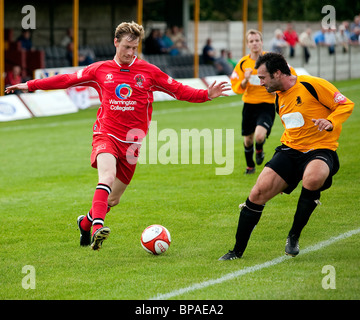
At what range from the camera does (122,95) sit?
7184 millimetres

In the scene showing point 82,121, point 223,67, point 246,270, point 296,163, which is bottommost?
point 82,121

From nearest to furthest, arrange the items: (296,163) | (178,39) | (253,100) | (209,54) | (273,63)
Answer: (273,63)
(296,163)
(253,100)
(209,54)
(178,39)

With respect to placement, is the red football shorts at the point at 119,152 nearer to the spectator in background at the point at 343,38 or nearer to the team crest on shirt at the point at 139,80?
the team crest on shirt at the point at 139,80

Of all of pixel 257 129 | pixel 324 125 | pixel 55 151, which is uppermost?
pixel 324 125

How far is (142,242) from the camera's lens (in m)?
7.01

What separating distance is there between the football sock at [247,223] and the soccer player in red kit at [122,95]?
131 cm

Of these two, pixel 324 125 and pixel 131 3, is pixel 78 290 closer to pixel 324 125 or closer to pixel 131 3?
pixel 324 125

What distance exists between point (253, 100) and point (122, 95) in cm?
472

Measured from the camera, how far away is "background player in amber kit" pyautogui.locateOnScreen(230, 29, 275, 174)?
36.5ft

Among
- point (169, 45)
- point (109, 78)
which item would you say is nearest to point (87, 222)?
point (109, 78)

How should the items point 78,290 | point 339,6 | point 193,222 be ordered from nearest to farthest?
point 78,290 → point 193,222 → point 339,6

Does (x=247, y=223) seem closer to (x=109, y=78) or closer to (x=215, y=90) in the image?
(x=215, y=90)

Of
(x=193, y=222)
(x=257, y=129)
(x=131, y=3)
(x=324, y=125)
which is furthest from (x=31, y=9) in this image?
(x=324, y=125)

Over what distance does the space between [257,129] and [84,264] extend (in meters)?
5.38
